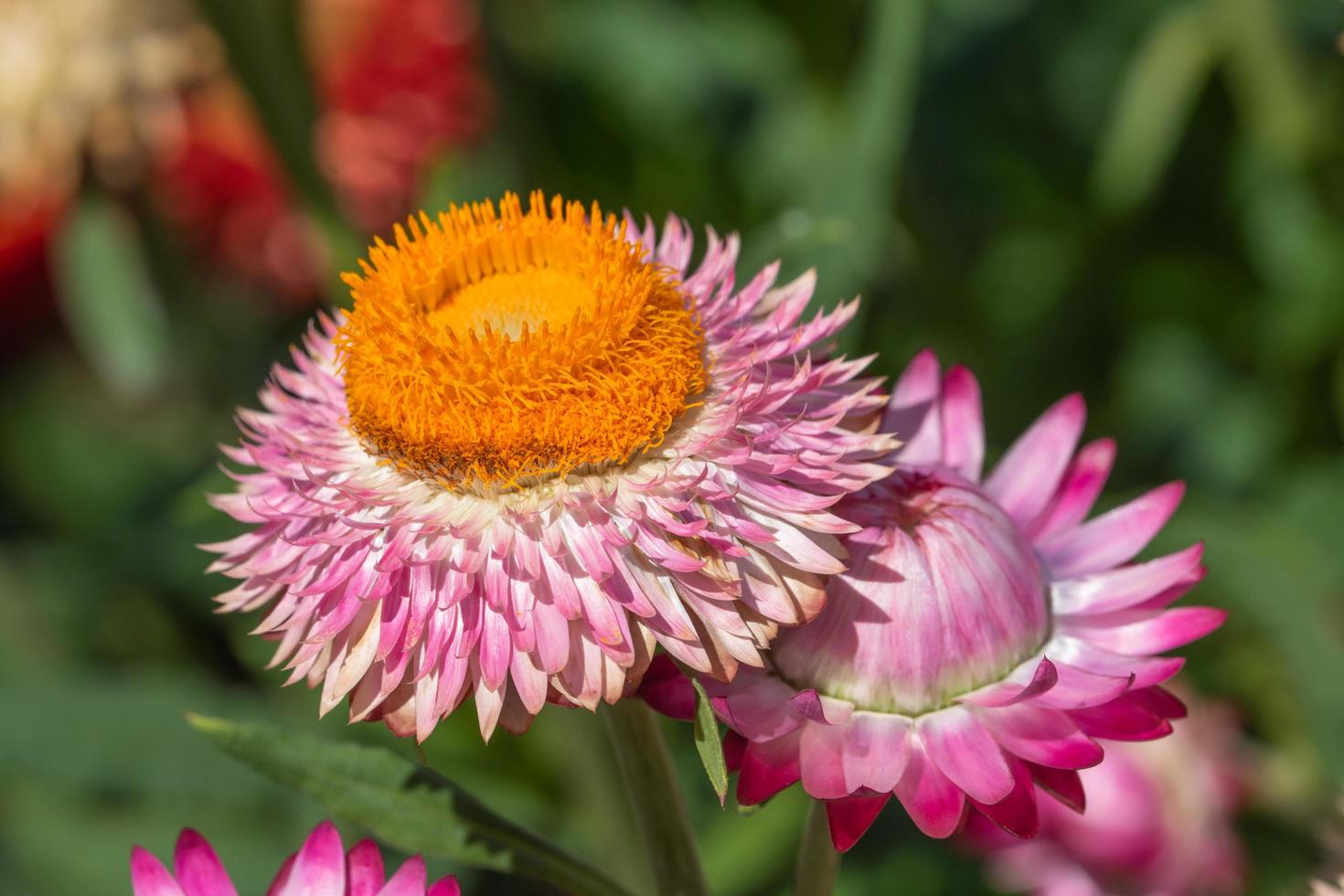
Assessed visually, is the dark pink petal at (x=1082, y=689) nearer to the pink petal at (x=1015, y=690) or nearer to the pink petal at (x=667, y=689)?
the pink petal at (x=1015, y=690)

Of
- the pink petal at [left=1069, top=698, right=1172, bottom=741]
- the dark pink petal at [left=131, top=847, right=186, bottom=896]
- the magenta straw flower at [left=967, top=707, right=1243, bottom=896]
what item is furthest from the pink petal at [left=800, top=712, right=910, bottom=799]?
the magenta straw flower at [left=967, top=707, right=1243, bottom=896]

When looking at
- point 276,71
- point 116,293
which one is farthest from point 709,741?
point 116,293

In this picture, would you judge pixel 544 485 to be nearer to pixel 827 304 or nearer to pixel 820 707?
pixel 820 707

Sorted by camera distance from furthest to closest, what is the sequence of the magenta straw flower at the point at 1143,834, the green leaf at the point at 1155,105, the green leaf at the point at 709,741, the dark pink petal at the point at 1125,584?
the green leaf at the point at 1155,105 → the magenta straw flower at the point at 1143,834 → the dark pink petal at the point at 1125,584 → the green leaf at the point at 709,741

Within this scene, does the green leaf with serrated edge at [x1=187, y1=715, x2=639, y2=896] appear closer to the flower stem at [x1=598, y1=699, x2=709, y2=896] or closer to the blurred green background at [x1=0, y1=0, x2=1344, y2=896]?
the flower stem at [x1=598, y1=699, x2=709, y2=896]

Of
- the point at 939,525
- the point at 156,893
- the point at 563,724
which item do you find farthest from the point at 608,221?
the point at 563,724

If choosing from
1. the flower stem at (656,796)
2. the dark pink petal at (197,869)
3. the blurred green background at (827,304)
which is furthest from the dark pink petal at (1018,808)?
the blurred green background at (827,304)
